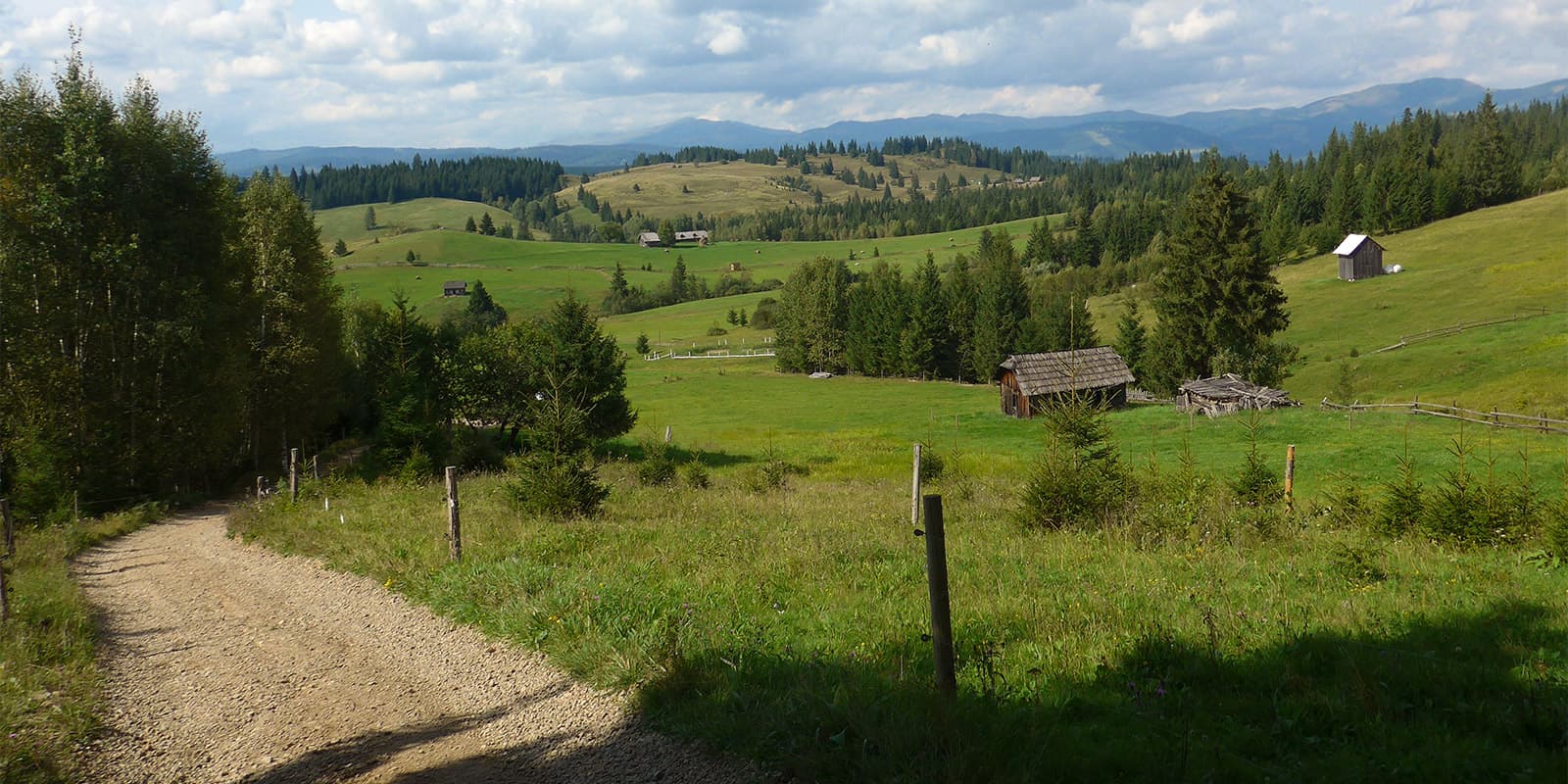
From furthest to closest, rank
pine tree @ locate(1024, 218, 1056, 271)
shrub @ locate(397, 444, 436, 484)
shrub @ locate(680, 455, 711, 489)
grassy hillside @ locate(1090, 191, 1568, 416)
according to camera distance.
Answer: pine tree @ locate(1024, 218, 1056, 271)
grassy hillside @ locate(1090, 191, 1568, 416)
shrub @ locate(397, 444, 436, 484)
shrub @ locate(680, 455, 711, 489)

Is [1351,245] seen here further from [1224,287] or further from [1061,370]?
[1061,370]

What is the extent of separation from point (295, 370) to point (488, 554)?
92.4ft

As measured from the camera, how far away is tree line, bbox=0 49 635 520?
80.4 ft

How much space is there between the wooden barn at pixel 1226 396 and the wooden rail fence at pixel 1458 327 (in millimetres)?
18493

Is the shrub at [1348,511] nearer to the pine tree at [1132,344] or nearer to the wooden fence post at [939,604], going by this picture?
the wooden fence post at [939,604]

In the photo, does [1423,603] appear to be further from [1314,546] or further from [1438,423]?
[1438,423]

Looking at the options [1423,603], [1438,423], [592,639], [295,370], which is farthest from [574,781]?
[1438,423]

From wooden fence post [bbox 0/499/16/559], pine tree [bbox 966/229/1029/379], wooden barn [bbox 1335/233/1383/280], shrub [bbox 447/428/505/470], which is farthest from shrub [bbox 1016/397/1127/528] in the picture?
wooden barn [bbox 1335/233/1383/280]

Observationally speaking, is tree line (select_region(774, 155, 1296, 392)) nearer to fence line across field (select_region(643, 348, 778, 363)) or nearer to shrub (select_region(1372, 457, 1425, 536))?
fence line across field (select_region(643, 348, 778, 363))

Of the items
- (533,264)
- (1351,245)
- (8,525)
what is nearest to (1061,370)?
(8,525)

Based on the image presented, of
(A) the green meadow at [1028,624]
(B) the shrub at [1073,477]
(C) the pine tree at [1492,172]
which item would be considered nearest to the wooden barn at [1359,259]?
(C) the pine tree at [1492,172]

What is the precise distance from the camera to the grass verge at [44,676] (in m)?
7.30

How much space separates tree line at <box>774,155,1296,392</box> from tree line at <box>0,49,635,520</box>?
40.7 m

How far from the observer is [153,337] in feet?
89.2
